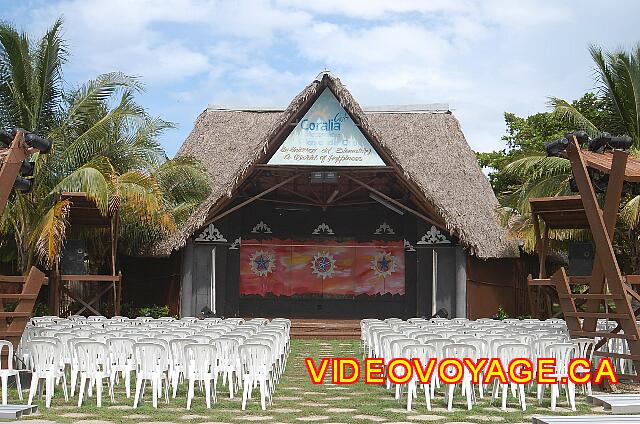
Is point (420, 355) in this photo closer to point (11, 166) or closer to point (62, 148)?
point (11, 166)

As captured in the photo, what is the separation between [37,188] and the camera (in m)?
16.6

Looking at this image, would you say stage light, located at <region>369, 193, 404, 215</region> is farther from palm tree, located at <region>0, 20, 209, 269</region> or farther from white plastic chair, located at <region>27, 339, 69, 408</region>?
white plastic chair, located at <region>27, 339, 69, 408</region>

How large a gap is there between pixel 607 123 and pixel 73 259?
447 inches

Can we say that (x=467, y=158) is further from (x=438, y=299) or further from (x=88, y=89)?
(x=88, y=89)

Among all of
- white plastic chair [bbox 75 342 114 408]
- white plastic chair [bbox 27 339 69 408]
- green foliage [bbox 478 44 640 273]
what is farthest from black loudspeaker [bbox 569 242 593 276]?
white plastic chair [bbox 27 339 69 408]

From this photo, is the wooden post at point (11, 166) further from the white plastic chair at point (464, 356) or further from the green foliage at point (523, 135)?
the green foliage at point (523, 135)

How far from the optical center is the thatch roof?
1959 centimetres

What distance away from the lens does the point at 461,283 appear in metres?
21.1

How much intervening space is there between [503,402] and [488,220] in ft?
45.4

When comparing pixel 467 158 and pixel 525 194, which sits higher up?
pixel 467 158

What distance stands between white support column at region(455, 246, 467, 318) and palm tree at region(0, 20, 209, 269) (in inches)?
271

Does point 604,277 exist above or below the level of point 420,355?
above

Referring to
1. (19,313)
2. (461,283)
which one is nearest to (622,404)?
(19,313)

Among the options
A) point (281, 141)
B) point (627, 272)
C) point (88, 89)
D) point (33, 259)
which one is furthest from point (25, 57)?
point (627, 272)
